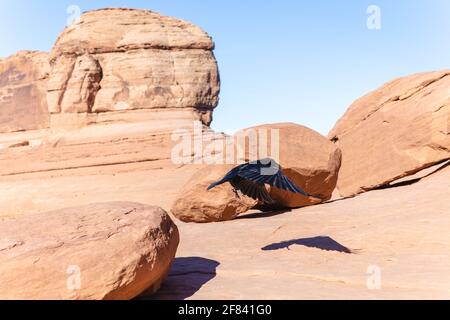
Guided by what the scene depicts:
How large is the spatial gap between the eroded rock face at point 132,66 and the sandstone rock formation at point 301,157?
582 inches

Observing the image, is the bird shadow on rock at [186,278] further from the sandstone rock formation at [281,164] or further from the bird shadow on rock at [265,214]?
the bird shadow on rock at [265,214]

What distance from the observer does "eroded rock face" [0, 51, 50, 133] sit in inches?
1194

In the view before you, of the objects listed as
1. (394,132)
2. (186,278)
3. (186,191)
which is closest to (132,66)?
(186,191)

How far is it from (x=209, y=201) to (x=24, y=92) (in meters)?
24.7

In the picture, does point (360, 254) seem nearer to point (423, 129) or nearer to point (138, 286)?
point (138, 286)

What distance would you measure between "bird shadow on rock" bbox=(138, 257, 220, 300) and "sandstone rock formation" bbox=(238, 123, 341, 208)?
482cm

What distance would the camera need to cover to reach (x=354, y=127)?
1298cm

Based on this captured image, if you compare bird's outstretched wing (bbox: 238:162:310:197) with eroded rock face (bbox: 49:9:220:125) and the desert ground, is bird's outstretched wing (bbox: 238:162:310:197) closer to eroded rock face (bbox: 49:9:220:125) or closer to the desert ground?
the desert ground

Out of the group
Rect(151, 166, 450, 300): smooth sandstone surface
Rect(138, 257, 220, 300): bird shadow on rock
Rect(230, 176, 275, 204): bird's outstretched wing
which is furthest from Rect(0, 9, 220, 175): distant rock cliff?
Rect(230, 176, 275, 204): bird's outstretched wing

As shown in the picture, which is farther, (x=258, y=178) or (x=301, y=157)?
(x=301, y=157)

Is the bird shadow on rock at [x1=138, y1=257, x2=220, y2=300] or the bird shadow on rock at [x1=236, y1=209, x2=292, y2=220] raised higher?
the bird shadow on rock at [x1=138, y1=257, x2=220, y2=300]

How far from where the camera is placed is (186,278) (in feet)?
18.8

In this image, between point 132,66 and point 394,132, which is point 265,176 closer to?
point 394,132

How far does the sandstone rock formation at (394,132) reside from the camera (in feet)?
35.2
